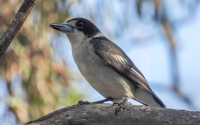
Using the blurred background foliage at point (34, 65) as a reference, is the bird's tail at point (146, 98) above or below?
below

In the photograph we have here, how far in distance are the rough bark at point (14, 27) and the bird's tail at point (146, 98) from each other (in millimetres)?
1584

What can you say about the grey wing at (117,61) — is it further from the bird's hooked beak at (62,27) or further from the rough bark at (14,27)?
the rough bark at (14,27)

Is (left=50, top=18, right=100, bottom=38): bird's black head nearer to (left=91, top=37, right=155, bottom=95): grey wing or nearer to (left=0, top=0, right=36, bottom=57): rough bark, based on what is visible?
(left=91, top=37, right=155, bottom=95): grey wing

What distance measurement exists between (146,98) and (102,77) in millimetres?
687

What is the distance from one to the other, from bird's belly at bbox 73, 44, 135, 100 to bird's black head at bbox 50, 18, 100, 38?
1.04ft

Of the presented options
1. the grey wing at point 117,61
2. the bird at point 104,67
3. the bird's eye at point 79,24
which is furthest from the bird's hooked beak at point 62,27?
the grey wing at point 117,61

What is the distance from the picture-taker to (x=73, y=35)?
4.13 metres

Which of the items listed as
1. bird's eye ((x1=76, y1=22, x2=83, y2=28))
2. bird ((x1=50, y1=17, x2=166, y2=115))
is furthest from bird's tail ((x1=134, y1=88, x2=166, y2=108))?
bird's eye ((x1=76, y1=22, x2=83, y2=28))

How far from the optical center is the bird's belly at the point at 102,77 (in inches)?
148

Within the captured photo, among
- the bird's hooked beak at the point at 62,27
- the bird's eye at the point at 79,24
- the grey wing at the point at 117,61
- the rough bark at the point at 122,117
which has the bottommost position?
the rough bark at the point at 122,117

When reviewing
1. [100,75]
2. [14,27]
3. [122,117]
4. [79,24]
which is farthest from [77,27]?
[122,117]

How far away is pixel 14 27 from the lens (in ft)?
10.0

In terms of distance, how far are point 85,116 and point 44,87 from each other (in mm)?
2271

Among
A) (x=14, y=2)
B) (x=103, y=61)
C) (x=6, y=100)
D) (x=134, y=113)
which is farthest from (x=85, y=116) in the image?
(x=14, y=2)
